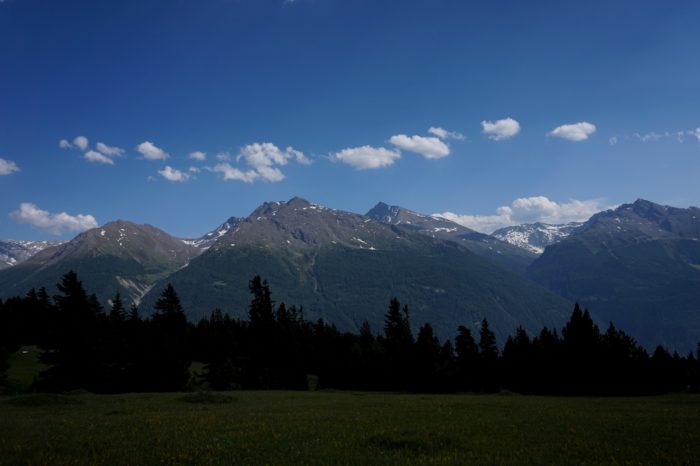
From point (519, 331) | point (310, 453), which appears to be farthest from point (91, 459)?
point (519, 331)

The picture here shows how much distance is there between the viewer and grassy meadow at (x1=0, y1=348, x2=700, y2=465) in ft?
65.2

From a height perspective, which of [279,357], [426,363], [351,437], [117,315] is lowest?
[426,363]

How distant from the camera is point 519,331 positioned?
10269 cm

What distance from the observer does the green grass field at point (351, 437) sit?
19.9 meters

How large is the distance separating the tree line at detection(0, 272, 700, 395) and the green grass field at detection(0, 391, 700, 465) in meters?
27.3

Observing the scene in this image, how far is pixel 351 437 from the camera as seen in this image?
2519cm

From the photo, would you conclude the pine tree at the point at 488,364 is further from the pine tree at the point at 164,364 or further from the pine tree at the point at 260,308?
the pine tree at the point at 164,364

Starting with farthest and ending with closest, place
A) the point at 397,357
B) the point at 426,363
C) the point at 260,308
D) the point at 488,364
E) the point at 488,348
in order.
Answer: the point at 397,357 < the point at 488,348 < the point at 488,364 < the point at 260,308 < the point at 426,363

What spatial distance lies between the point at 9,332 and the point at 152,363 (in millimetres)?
46024

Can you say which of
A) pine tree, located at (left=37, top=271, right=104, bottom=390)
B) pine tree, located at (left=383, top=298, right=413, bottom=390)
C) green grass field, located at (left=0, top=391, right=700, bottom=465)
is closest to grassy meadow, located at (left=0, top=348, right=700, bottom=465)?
green grass field, located at (left=0, top=391, right=700, bottom=465)

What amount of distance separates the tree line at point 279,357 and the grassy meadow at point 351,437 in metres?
27.2

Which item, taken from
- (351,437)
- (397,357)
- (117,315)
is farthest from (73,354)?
(397,357)

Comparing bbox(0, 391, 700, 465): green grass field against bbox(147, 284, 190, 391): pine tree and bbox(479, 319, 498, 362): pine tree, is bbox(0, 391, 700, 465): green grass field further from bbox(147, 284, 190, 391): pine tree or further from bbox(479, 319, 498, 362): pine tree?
bbox(479, 319, 498, 362): pine tree

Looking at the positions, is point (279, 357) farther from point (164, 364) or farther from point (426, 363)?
point (426, 363)
